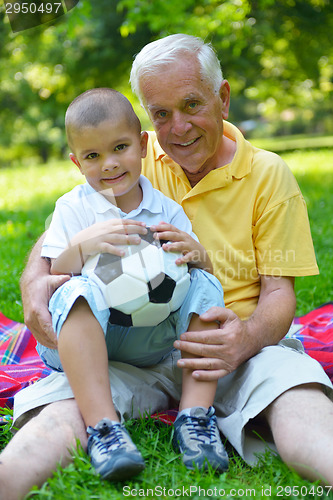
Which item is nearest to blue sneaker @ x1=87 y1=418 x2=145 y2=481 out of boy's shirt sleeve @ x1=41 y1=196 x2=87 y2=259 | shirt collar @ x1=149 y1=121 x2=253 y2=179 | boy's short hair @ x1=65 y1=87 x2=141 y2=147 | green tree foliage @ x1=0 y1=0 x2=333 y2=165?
boy's shirt sleeve @ x1=41 y1=196 x2=87 y2=259

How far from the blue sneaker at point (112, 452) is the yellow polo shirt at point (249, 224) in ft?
2.92

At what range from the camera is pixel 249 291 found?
2.48 metres

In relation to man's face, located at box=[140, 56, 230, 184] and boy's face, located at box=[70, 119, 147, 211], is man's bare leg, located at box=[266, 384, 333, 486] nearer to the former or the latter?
boy's face, located at box=[70, 119, 147, 211]

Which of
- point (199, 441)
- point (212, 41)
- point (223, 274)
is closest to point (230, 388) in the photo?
point (199, 441)

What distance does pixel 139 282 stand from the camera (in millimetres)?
1919

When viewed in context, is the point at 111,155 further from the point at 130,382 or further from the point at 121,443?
the point at 121,443

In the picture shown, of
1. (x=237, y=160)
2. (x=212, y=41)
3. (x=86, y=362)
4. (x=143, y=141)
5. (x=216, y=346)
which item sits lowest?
(x=212, y=41)

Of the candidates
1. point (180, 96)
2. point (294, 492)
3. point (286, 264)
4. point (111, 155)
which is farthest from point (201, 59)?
point (294, 492)

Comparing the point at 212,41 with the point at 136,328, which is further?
the point at 212,41

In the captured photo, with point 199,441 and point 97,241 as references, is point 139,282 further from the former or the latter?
point 199,441

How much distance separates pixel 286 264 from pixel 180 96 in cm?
87

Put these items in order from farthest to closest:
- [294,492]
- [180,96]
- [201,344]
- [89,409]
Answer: [180,96] → [201,344] → [89,409] → [294,492]

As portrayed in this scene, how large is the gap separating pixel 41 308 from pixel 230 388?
31.9 inches

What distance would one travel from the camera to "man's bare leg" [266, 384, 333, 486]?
1.69 meters
